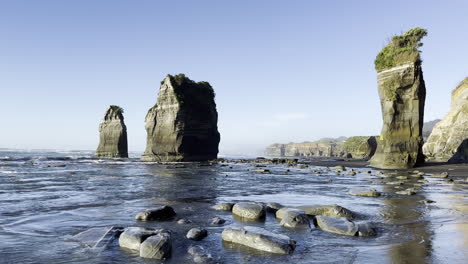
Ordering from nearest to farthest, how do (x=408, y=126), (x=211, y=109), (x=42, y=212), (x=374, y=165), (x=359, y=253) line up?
(x=359, y=253), (x=42, y=212), (x=408, y=126), (x=374, y=165), (x=211, y=109)

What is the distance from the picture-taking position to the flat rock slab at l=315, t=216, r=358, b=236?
10.2 m

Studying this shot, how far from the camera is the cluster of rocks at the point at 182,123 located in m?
72.3

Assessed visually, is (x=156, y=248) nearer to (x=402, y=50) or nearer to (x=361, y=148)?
(x=402, y=50)

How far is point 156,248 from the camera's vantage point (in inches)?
322

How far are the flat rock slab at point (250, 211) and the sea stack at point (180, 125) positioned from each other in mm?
59080

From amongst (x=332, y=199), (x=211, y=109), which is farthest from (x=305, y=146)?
(x=332, y=199)

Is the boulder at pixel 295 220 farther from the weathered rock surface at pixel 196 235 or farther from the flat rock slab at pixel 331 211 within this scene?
the weathered rock surface at pixel 196 235

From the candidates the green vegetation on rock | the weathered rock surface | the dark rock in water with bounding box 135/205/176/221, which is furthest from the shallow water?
the green vegetation on rock

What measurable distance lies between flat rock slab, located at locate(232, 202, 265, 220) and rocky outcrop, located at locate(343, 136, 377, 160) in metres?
85.1

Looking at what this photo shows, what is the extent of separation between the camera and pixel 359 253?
8172 mm

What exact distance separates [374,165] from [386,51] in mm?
15553

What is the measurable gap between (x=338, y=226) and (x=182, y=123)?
64.1 metres

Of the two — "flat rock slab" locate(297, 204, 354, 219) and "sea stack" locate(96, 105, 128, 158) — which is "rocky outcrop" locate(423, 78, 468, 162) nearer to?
"flat rock slab" locate(297, 204, 354, 219)

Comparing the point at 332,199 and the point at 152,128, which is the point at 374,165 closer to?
the point at 332,199
